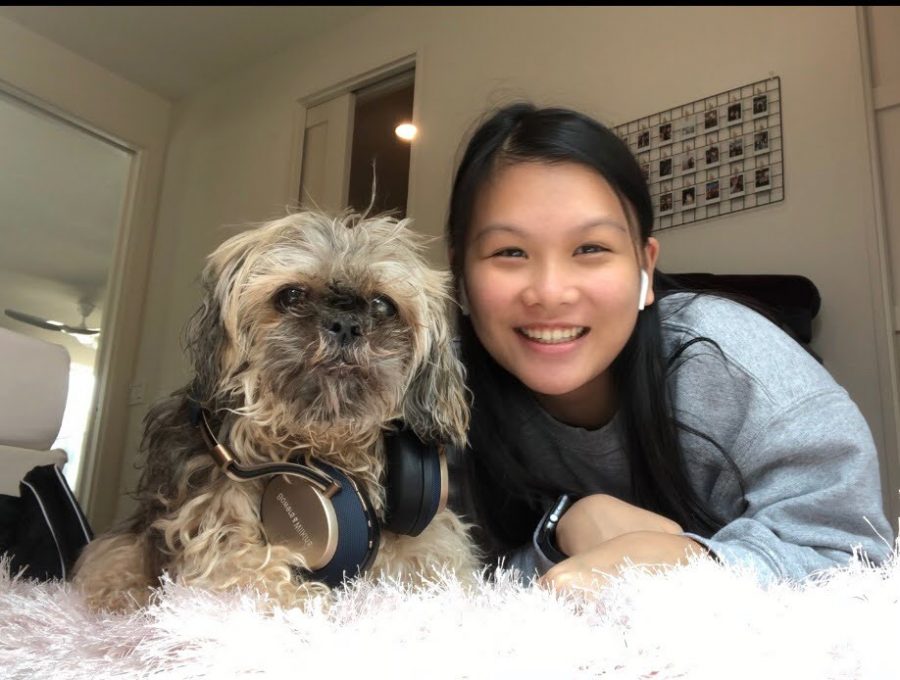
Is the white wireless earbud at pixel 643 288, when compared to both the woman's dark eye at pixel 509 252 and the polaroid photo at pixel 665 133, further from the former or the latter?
the polaroid photo at pixel 665 133

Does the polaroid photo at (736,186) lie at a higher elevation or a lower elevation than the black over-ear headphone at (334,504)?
higher

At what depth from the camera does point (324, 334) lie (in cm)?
105

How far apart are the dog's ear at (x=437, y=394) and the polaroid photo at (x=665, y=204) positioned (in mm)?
2119

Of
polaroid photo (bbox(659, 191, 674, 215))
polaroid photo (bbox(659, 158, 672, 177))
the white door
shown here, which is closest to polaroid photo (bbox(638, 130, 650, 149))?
polaroid photo (bbox(659, 158, 672, 177))

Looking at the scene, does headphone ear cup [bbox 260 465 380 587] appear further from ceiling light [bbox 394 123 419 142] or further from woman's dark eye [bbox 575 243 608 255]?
ceiling light [bbox 394 123 419 142]

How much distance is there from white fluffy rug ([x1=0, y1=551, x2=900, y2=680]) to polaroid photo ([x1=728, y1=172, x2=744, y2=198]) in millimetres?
2444

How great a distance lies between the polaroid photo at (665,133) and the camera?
3.13 metres

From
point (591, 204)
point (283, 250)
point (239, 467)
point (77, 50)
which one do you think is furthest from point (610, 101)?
point (77, 50)

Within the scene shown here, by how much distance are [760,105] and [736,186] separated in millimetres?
315

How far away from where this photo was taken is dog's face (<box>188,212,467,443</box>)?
3.49 ft

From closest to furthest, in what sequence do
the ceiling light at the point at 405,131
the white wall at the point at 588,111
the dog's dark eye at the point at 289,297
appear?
the dog's dark eye at the point at 289,297 → the white wall at the point at 588,111 → the ceiling light at the point at 405,131

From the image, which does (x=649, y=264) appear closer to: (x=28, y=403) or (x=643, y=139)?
(x=28, y=403)

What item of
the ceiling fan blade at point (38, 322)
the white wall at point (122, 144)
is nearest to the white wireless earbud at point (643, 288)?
the white wall at point (122, 144)

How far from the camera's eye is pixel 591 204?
1.27 meters
